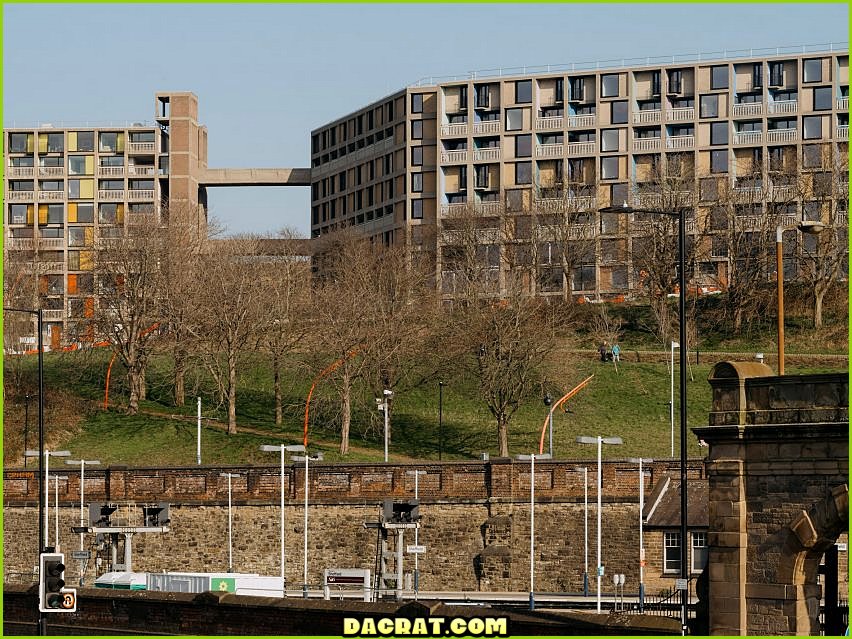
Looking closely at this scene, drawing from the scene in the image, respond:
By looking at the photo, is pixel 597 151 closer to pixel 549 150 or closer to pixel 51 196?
pixel 549 150

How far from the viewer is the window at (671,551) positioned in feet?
232

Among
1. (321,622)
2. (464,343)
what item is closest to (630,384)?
(464,343)

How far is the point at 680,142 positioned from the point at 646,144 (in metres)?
2.84

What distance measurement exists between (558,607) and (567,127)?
86.4 m

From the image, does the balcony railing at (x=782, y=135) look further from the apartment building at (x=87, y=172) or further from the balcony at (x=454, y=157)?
the apartment building at (x=87, y=172)

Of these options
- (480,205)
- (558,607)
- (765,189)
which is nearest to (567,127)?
(480,205)

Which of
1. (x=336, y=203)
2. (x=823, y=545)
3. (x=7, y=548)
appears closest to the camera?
(x=823, y=545)

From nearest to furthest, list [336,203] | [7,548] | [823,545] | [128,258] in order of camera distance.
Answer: [823,545], [7,548], [128,258], [336,203]

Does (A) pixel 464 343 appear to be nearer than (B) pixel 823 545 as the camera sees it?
No

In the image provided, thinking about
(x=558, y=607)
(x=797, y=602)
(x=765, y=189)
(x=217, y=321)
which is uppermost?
(x=765, y=189)

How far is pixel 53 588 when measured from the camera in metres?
37.6

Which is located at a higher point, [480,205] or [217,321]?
[480,205]

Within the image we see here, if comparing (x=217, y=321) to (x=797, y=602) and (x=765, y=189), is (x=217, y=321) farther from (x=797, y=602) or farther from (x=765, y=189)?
(x=797, y=602)

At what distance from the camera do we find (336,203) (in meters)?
169
